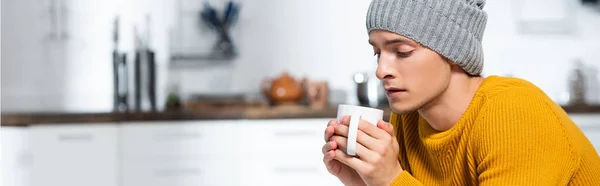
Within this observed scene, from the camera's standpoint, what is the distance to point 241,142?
346 centimetres

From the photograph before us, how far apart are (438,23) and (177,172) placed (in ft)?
7.74

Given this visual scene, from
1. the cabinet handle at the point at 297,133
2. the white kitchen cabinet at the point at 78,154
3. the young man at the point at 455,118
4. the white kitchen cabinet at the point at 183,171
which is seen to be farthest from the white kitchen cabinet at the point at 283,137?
the young man at the point at 455,118

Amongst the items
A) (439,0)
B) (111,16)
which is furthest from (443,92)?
(111,16)

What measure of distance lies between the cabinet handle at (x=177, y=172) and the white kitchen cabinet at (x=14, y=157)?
0.55m

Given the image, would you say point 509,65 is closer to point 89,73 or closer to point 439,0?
point 89,73

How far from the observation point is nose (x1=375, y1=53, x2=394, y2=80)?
4.22ft

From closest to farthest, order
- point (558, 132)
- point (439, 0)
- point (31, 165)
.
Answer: point (558, 132)
point (439, 0)
point (31, 165)

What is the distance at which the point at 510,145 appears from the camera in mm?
1188

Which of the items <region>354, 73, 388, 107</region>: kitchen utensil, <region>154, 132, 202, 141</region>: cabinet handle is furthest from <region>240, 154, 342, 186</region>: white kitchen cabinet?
<region>354, 73, 388, 107</region>: kitchen utensil

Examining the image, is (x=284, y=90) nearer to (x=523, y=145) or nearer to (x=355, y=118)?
(x=355, y=118)

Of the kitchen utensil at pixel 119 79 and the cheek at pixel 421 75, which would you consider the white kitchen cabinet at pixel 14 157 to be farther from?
the cheek at pixel 421 75

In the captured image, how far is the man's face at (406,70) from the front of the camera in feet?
4.23

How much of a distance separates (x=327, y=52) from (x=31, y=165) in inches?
61.3

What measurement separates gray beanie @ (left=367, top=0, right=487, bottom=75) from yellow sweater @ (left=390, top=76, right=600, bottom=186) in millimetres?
77
